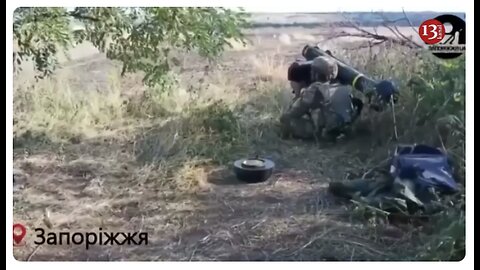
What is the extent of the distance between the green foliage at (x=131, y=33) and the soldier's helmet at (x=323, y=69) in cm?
11

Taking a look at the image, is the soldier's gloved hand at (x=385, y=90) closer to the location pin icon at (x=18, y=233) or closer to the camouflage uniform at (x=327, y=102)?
the camouflage uniform at (x=327, y=102)

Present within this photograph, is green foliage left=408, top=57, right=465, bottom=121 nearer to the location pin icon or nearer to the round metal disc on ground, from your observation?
the round metal disc on ground

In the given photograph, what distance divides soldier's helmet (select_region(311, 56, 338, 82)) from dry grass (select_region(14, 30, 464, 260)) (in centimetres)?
4

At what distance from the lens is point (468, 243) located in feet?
3.97

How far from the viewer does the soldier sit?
48.1 inches

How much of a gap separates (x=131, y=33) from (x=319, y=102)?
0.29 m

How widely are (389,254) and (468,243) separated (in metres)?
0.11

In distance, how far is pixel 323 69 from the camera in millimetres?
1218

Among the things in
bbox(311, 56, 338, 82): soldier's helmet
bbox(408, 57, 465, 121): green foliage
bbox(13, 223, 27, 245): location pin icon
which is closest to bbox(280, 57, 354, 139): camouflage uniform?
bbox(311, 56, 338, 82): soldier's helmet

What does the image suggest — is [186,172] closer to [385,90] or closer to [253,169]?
[253,169]

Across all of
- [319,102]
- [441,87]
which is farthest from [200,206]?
[441,87]

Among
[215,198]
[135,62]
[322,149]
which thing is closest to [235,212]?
[215,198]
